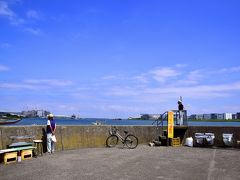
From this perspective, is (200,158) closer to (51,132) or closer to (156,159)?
(156,159)

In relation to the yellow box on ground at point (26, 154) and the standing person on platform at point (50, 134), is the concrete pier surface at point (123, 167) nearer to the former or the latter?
the yellow box on ground at point (26, 154)

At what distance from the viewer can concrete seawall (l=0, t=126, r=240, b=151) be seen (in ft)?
47.0

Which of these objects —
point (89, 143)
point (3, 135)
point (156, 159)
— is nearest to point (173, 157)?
point (156, 159)

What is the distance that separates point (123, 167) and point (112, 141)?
7192mm

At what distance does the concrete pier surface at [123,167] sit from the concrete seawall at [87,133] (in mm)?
1480

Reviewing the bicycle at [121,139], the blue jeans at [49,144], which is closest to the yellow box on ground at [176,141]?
the bicycle at [121,139]

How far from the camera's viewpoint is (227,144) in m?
18.5

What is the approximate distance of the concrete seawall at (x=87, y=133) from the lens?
1432 centimetres

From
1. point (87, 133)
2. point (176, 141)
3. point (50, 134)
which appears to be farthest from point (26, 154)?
point (176, 141)

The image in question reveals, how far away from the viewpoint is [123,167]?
11.3 meters

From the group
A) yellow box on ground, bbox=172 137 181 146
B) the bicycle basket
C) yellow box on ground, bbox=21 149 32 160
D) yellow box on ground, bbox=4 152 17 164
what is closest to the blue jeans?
yellow box on ground, bbox=21 149 32 160

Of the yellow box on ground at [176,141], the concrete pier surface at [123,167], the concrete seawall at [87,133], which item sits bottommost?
the concrete pier surface at [123,167]

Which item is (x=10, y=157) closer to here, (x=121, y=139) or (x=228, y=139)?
(x=121, y=139)

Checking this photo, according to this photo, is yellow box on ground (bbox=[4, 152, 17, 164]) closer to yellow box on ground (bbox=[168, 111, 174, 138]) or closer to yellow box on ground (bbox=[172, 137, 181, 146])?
yellow box on ground (bbox=[168, 111, 174, 138])
